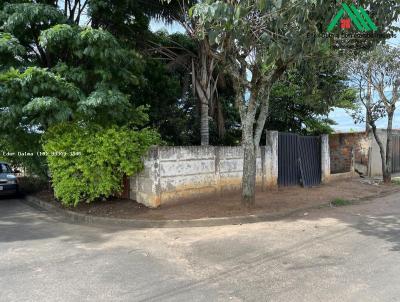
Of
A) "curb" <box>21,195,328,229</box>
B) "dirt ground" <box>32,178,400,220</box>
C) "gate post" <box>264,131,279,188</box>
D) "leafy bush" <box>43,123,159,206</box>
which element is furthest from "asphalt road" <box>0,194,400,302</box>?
"gate post" <box>264,131,279,188</box>

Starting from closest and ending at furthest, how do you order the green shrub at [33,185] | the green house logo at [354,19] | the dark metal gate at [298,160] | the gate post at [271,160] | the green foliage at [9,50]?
the green house logo at [354,19] → the green foliage at [9,50] → the gate post at [271,160] → the dark metal gate at [298,160] → the green shrub at [33,185]

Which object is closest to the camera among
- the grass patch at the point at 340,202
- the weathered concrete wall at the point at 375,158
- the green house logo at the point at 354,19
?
the green house logo at the point at 354,19

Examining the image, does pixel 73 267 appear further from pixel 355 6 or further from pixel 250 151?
pixel 355 6

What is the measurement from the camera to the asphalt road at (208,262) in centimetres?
404

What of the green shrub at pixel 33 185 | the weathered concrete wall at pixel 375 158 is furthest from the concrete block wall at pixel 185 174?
the weathered concrete wall at pixel 375 158

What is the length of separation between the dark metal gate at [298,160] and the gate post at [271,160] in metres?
0.30

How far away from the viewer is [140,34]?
37.4 feet

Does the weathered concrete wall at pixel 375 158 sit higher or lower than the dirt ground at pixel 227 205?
higher

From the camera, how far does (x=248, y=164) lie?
27.2ft

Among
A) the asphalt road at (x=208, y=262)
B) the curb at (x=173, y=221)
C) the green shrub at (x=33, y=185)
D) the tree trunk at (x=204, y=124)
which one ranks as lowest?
the asphalt road at (x=208, y=262)

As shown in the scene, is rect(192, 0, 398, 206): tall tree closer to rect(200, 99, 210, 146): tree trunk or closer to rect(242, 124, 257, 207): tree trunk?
rect(242, 124, 257, 207): tree trunk

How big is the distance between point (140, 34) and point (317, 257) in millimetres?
8864

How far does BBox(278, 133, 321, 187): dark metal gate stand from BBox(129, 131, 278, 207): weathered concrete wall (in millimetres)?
1144

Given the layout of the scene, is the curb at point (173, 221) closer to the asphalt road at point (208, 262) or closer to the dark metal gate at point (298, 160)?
the asphalt road at point (208, 262)
